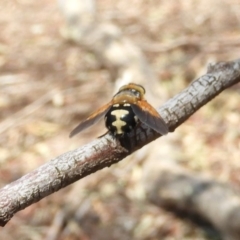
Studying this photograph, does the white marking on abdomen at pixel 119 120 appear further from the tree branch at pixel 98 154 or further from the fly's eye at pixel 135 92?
the fly's eye at pixel 135 92

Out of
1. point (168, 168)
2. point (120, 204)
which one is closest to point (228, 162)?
point (168, 168)

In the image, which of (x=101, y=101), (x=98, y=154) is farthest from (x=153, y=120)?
(x=101, y=101)

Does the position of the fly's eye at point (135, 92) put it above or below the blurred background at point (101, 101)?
above

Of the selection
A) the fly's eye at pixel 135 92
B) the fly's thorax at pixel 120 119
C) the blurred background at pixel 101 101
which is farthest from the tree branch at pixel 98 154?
the blurred background at pixel 101 101

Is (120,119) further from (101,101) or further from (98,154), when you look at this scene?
(101,101)

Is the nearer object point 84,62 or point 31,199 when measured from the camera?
point 31,199

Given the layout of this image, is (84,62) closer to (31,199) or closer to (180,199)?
(180,199)

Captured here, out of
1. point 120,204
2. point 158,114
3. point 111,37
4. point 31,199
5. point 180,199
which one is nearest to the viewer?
point 31,199

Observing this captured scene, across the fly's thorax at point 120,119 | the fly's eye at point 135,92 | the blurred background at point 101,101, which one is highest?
the fly's thorax at point 120,119
